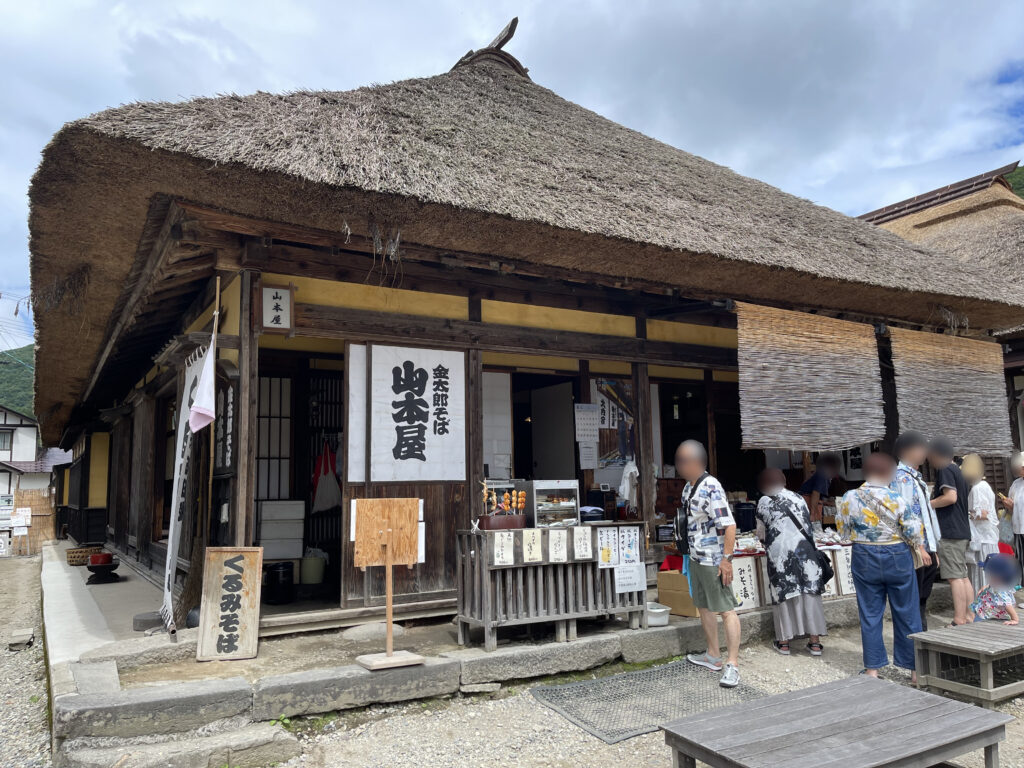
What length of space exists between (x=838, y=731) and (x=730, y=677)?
1723 mm

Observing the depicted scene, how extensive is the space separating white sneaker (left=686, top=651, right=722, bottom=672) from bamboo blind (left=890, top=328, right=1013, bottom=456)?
403cm

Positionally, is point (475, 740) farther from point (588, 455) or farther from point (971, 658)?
point (588, 455)

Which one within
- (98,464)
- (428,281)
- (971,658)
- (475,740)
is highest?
(428,281)

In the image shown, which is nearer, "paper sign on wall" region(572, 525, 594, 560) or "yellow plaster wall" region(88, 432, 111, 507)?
"paper sign on wall" region(572, 525, 594, 560)

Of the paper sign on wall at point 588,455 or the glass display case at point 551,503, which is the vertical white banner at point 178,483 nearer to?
the glass display case at point 551,503

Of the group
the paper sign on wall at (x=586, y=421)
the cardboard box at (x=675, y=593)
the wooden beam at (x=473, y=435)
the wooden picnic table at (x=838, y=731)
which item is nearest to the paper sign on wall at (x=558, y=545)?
the wooden beam at (x=473, y=435)

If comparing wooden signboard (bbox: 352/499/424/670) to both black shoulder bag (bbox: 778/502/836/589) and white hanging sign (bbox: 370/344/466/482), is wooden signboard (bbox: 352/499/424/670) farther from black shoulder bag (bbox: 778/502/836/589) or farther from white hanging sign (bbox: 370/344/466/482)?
black shoulder bag (bbox: 778/502/836/589)

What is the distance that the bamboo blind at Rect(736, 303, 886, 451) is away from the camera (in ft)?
20.8

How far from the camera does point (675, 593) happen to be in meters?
5.63

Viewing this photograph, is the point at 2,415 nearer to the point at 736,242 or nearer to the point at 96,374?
the point at 96,374

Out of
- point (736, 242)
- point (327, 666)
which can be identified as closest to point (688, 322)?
point (736, 242)

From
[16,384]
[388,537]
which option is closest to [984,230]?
[388,537]

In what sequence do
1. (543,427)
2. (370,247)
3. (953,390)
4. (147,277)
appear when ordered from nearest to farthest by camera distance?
(370,247), (147,277), (953,390), (543,427)

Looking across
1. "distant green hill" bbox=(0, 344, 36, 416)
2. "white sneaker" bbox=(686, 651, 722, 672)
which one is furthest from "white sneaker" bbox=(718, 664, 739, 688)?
"distant green hill" bbox=(0, 344, 36, 416)
